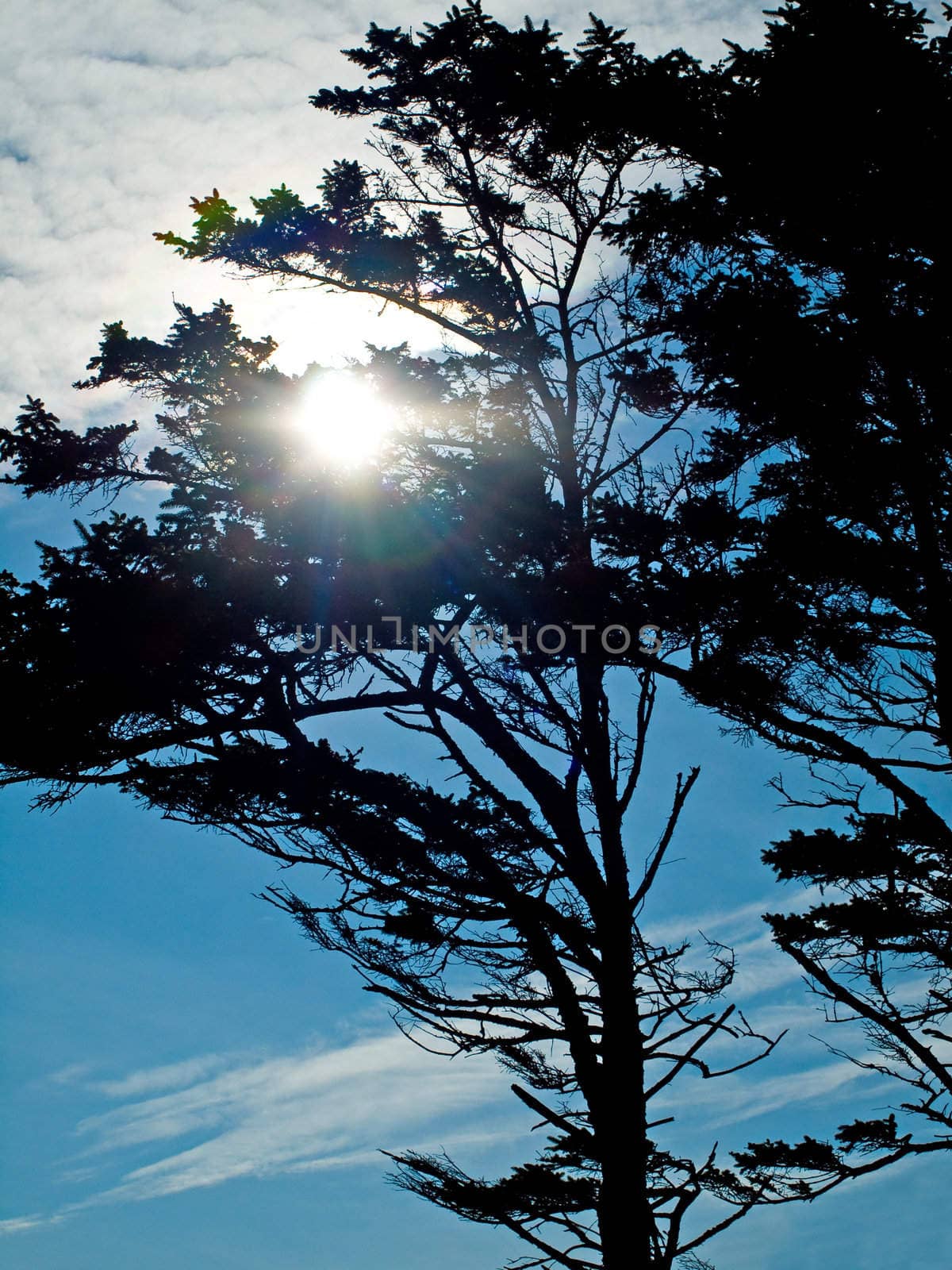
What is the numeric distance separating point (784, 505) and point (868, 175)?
11.6ft

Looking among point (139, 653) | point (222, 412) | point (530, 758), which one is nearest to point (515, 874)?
point (530, 758)

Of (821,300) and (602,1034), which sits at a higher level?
(821,300)

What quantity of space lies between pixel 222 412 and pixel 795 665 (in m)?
6.34

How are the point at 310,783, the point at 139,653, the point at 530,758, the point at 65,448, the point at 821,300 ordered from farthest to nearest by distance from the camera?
the point at 65,448 < the point at 821,300 < the point at 530,758 < the point at 310,783 < the point at 139,653

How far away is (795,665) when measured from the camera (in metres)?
9.14

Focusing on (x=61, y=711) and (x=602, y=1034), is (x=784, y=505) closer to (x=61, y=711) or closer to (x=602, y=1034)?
(x=602, y=1034)

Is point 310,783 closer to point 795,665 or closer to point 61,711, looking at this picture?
point 61,711

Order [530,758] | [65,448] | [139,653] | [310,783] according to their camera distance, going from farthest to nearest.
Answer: [65,448] < [530,758] < [310,783] < [139,653]

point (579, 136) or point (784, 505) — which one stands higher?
point (579, 136)

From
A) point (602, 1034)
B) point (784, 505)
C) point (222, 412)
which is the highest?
point (222, 412)

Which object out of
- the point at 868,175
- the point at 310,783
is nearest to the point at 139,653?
the point at 310,783

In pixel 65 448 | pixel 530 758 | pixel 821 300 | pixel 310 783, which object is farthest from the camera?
pixel 65 448

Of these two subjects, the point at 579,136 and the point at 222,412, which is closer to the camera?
the point at 222,412

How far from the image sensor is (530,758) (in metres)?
8.93
